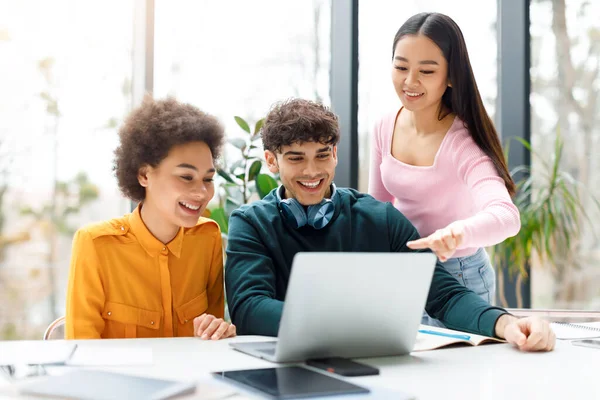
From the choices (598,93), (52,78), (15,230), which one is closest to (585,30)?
(598,93)

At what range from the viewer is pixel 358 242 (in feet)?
6.33

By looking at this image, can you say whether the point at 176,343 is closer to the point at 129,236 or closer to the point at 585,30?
the point at 129,236

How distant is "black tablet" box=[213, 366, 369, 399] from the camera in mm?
1030

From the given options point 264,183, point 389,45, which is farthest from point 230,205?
point 389,45

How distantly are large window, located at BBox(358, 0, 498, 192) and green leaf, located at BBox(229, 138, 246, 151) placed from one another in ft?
2.49

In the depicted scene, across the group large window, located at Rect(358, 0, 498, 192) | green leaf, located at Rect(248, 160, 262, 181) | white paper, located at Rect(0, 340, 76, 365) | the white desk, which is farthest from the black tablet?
large window, located at Rect(358, 0, 498, 192)

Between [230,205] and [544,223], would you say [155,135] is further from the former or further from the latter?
[544,223]

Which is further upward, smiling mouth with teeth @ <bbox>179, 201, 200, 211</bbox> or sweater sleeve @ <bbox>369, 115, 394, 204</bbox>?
sweater sleeve @ <bbox>369, 115, 394, 204</bbox>

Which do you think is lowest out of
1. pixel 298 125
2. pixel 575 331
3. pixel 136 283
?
pixel 575 331

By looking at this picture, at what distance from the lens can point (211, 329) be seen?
61.1 inches

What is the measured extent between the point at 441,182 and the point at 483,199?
0.78 ft

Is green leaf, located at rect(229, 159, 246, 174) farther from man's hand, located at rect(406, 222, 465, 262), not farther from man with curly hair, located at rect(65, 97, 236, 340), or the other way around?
man's hand, located at rect(406, 222, 465, 262)

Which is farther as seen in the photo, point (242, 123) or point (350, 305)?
point (242, 123)

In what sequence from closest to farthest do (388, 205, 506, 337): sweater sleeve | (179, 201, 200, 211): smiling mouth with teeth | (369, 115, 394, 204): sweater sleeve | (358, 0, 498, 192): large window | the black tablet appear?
the black tablet
(388, 205, 506, 337): sweater sleeve
(179, 201, 200, 211): smiling mouth with teeth
(369, 115, 394, 204): sweater sleeve
(358, 0, 498, 192): large window
